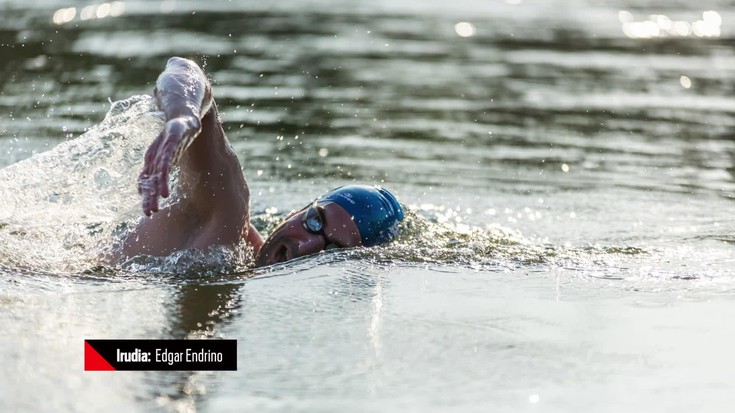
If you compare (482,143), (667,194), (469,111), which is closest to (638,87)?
(469,111)

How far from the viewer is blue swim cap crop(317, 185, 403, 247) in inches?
269

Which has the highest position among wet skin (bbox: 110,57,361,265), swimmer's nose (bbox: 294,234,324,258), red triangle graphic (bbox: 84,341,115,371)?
wet skin (bbox: 110,57,361,265)

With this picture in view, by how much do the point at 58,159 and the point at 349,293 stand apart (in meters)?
1.97

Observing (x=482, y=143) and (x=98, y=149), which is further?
(x=482, y=143)

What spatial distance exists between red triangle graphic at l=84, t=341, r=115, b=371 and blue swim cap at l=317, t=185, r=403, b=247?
217cm

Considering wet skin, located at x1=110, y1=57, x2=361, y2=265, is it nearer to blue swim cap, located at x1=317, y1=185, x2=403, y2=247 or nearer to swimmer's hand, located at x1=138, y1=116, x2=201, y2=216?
blue swim cap, located at x1=317, y1=185, x2=403, y2=247

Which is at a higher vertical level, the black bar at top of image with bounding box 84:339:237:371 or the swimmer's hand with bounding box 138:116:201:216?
the swimmer's hand with bounding box 138:116:201:216

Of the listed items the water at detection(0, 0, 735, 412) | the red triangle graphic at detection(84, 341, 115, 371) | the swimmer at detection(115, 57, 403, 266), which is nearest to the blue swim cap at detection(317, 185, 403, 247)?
the swimmer at detection(115, 57, 403, 266)

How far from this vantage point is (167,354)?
16.1 feet

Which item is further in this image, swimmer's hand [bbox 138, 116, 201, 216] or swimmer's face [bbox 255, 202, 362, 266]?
swimmer's face [bbox 255, 202, 362, 266]

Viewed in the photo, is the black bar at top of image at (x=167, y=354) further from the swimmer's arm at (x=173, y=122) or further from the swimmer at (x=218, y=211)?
the swimmer at (x=218, y=211)

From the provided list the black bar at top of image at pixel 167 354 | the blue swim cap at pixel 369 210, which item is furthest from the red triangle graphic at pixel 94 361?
the blue swim cap at pixel 369 210

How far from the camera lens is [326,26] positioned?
16438mm

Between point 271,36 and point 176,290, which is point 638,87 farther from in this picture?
point 176,290
